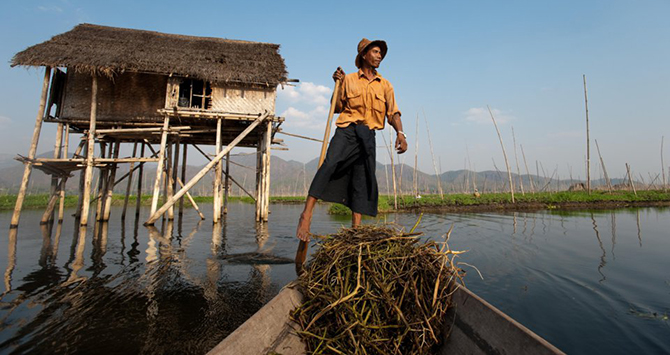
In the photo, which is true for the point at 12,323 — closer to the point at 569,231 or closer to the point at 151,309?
the point at 151,309

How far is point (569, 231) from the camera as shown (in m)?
7.51

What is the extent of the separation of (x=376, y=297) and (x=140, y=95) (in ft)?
39.6

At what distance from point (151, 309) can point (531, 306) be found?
3267 millimetres

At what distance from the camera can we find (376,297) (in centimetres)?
155

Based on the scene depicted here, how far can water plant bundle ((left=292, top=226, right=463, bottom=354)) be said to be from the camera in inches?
58.6

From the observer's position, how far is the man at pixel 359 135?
3.03 metres

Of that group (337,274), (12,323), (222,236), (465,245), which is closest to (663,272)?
(465,245)

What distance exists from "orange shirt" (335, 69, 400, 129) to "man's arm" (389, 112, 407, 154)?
14 centimetres

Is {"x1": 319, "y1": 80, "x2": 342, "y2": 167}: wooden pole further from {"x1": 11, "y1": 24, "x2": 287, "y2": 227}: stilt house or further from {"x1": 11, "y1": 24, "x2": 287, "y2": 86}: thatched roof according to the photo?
{"x1": 11, "y1": 24, "x2": 287, "y2": 86}: thatched roof

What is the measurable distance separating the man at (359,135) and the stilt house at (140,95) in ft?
22.3

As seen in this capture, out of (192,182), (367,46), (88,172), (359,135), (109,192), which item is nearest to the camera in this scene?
(359,135)

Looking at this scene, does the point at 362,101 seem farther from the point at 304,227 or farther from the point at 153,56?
the point at 153,56

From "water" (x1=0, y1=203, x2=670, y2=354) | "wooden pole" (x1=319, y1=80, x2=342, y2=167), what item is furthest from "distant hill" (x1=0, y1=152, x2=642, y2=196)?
"wooden pole" (x1=319, y1=80, x2=342, y2=167)

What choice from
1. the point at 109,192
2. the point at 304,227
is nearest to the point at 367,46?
the point at 304,227
